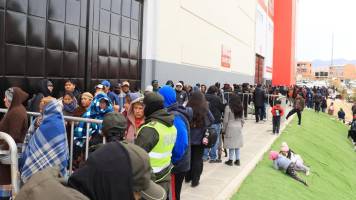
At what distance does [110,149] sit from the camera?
1.76 metres

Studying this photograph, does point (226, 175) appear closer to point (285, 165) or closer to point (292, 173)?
point (285, 165)

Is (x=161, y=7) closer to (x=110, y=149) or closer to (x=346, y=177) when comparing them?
(x=346, y=177)

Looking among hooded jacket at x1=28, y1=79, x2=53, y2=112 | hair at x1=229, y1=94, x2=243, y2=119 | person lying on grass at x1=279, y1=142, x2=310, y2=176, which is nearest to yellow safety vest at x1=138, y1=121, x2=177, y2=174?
hooded jacket at x1=28, y1=79, x2=53, y2=112

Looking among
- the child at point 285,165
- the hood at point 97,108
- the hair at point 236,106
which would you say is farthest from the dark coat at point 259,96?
the hood at point 97,108

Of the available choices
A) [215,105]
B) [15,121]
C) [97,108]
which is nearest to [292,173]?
[215,105]

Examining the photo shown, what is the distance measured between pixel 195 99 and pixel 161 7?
8.14 meters

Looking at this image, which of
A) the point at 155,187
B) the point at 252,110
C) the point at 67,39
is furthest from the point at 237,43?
the point at 155,187

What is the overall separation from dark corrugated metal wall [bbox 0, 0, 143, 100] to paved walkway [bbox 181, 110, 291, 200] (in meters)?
4.50

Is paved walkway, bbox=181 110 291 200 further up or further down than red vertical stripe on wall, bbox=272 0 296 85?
further down

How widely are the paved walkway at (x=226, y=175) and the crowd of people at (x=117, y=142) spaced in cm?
26

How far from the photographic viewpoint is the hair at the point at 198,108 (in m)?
6.35

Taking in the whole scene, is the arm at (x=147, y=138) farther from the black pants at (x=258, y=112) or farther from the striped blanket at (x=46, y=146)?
the black pants at (x=258, y=112)

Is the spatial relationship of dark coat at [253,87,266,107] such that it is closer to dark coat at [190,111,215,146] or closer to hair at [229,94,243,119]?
hair at [229,94,243,119]

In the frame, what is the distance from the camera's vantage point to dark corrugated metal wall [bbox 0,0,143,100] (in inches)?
310
